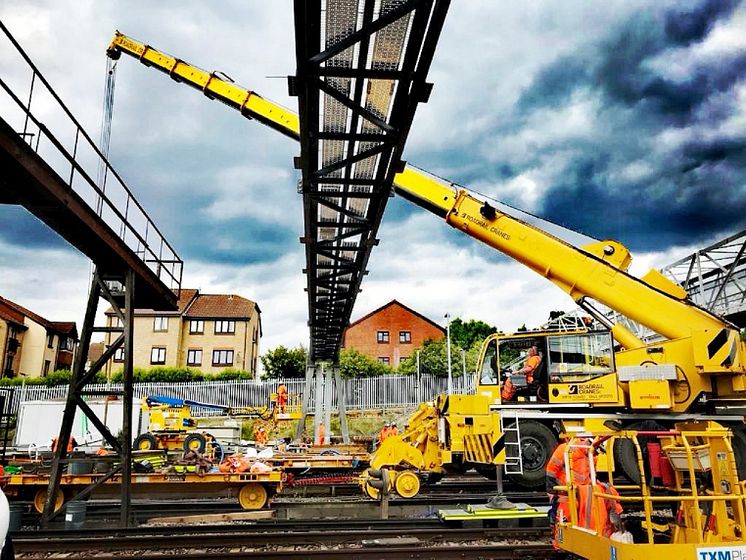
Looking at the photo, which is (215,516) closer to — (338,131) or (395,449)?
(395,449)

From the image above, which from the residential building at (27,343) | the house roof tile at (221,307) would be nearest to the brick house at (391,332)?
the house roof tile at (221,307)

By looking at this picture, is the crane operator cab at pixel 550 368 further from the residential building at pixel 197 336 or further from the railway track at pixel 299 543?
the residential building at pixel 197 336

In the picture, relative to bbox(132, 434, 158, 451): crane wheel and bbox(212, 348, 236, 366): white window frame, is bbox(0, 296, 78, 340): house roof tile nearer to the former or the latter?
bbox(212, 348, 236, 366): white window frame

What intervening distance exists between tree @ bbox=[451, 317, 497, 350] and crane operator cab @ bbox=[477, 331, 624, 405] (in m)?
40.5

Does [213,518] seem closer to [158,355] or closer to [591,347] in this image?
[591,347]

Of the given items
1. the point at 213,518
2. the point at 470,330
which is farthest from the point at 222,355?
the point at 213,518

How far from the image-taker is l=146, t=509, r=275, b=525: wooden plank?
9.63 metres

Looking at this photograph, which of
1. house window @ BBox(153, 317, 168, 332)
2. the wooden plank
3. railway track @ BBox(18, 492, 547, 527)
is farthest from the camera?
house window @ BBox(153, 317, 168, 332)

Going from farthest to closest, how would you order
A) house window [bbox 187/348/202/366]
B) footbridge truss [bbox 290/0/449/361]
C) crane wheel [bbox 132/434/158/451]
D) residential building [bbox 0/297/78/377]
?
residential building [bbox 0/297/78/377]
house window [bbox 187/348/202/366]
crane wheel [bbox 132/434/158/451]
footbridge truss [bbox 290/0/449/361]

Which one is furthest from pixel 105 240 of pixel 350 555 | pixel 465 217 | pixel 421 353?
pixel 421 353

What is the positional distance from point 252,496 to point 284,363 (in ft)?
92.8

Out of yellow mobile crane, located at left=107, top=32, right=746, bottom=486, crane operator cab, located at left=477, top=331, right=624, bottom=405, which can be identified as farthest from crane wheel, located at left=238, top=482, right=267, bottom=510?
crane operator cab, located at left=477, top=331, right=624, bottom=405

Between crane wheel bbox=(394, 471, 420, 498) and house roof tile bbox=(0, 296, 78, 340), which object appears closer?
crane wheel bbox=(394, 471, 420, 498)

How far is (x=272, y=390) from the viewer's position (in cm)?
3300
